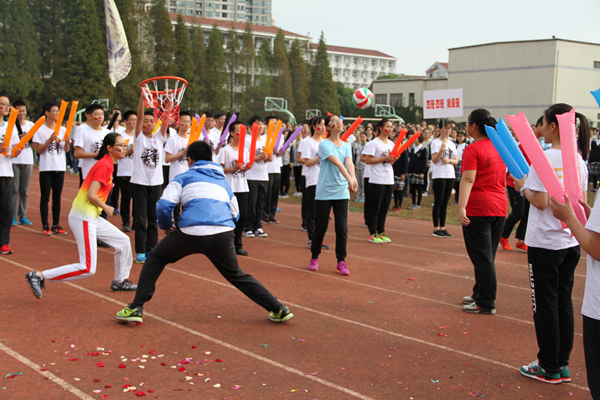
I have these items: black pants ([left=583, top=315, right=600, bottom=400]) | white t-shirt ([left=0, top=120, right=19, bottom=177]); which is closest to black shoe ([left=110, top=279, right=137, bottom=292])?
white t-shirt ([left=0, top=120, right=19, bottom=177])

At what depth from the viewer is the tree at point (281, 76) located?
68688 mm

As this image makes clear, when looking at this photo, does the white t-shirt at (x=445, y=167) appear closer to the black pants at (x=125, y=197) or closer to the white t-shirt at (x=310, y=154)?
the white t-shirt at (x=310, y=154)

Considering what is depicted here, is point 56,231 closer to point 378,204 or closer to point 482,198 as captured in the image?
point 378,204

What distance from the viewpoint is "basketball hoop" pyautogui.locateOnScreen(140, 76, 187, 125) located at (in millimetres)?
7895

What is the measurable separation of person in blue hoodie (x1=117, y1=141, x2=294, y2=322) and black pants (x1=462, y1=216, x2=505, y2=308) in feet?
7.42

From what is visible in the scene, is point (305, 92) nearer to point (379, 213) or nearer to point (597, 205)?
point (379, 213)

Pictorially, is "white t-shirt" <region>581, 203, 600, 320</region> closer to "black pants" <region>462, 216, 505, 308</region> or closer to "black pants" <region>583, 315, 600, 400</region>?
"black pants" <region>583, 315, 600, 400</region>

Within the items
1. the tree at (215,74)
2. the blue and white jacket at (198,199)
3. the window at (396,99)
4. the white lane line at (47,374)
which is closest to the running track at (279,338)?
the white lane line at (47,374)

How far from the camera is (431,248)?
9.29 metres

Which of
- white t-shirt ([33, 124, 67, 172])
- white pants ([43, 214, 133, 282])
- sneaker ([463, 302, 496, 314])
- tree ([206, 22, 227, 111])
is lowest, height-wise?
sneaker ([463, 302, 496, 314])

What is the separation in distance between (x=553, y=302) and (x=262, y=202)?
6.85 metres

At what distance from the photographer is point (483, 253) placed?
5.45m

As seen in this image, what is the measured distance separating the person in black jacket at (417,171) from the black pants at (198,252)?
10239 millimetres

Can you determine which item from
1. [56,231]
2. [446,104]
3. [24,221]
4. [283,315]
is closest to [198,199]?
[283,315]
